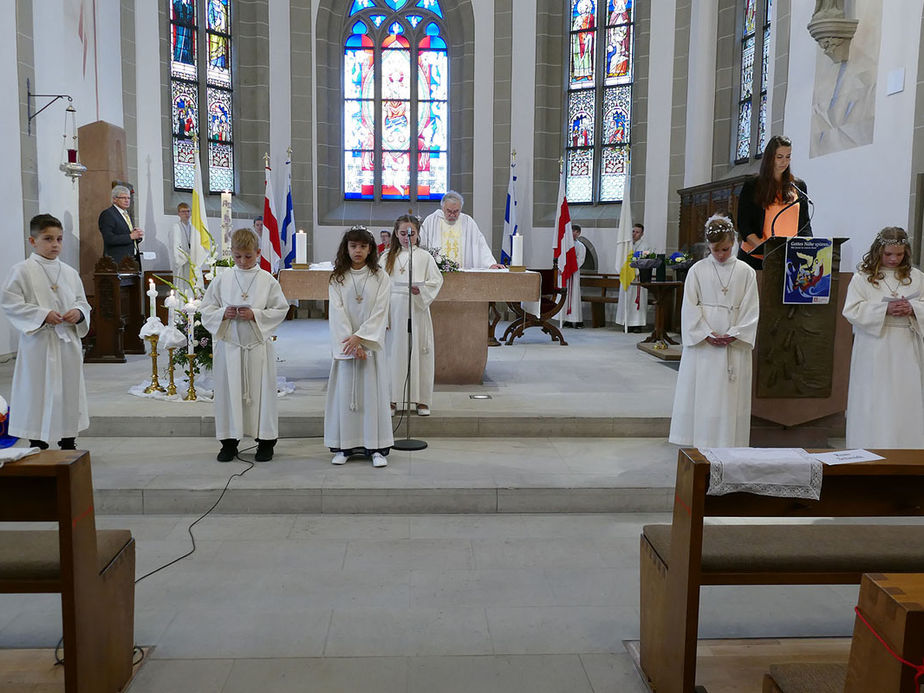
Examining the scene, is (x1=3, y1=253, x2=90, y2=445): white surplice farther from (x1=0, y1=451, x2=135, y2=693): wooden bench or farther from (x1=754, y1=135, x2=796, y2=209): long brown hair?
(x1=754, y1=135, x2=796, y2=209): long brown hair

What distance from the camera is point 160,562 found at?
4.13 m

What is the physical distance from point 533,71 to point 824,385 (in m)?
10.0

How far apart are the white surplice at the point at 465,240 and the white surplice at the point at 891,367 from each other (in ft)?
12.9

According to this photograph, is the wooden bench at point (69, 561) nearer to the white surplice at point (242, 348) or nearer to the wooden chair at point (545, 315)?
the white surplice at point (242, 348)

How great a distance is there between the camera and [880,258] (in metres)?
5.15

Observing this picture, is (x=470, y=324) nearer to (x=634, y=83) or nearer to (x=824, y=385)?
(x=824, y=385)

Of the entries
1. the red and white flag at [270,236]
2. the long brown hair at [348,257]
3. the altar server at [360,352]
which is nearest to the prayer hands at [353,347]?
the altar server at [360,352]

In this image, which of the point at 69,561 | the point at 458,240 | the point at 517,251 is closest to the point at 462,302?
the point at 517,251

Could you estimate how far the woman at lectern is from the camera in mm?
5652

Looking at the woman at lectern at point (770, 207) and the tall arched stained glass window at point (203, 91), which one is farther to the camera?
the tall arched stained glass window at point (203, 91)

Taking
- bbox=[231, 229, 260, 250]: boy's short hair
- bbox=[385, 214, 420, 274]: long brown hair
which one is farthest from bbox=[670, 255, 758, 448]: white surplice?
bbox=[231, 229, 260, 250]: boy's short hair

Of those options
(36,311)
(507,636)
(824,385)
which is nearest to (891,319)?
(824,385)

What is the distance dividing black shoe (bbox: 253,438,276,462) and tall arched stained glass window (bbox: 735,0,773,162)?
8.70m

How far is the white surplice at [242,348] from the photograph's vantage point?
17.5 feet
